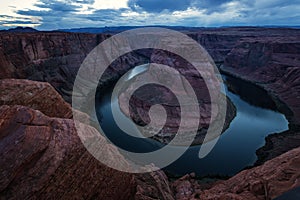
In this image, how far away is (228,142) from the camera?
38.8 metres

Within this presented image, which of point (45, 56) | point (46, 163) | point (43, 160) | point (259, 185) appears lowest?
point (45, 56)

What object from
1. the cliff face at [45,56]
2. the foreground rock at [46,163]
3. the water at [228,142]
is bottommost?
the water at [228,142]

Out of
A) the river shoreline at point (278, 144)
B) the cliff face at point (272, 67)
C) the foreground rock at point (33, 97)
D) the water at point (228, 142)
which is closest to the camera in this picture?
the foreground rock at point (33, 97)

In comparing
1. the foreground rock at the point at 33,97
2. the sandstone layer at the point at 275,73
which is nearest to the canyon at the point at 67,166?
the foreground rock at the point at 33,97

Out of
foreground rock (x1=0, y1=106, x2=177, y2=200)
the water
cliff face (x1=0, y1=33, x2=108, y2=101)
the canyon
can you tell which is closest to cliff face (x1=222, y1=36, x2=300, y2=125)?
the water

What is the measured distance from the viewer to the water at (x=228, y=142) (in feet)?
105

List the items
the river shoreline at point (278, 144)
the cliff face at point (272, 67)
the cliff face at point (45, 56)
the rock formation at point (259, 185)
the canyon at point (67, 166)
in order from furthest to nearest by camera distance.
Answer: the cliff face at point (272, 67)
the cliff face at point (45, 56)
the river shoreline at point (278, 144)
the rock formation at point (259, 185)
the canyon at point (67, 166)

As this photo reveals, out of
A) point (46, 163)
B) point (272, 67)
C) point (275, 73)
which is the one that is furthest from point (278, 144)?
point (272, 67)

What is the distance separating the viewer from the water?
3216cm

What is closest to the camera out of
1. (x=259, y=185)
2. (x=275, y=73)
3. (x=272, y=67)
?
(x=259, y=185)

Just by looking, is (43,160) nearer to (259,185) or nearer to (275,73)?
(259,185)

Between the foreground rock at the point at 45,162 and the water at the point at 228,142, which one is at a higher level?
the foreground rock at the point at 45,162

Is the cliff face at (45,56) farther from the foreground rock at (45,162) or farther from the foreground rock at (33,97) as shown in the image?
the foreground rock at (45,162)

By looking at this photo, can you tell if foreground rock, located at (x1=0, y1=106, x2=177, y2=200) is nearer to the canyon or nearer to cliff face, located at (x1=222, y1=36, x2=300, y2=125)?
the canyon
